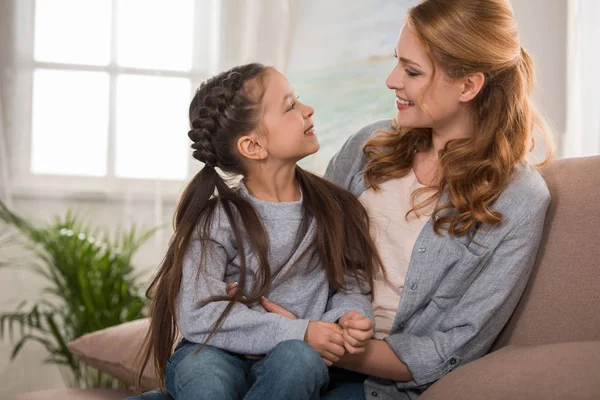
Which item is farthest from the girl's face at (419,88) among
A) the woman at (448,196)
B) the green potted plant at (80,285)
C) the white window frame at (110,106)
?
the white window frame at (110,106)

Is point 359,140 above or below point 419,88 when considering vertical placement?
below

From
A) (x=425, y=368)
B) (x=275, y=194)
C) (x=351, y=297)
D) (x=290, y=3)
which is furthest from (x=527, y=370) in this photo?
(x=290, y=3)

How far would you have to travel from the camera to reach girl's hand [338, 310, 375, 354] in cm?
157

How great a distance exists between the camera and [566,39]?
3.68 metres

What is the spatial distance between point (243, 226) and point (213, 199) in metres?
0.11

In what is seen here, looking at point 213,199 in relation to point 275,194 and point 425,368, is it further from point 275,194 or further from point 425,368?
point 425,368

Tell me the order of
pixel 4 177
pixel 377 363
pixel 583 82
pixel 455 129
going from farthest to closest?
1. pixel 583 82
2. pixel 4 177
3. pixel 455 129
4. pixel 377 363

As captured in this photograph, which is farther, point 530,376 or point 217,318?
point 217,318

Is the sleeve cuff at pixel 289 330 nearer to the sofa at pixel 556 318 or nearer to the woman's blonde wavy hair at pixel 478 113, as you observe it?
the sofa at pixel 556 318

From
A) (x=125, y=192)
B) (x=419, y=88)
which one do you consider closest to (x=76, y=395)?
(x=419, y=88)

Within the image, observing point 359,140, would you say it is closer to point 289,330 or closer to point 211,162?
point 211,162

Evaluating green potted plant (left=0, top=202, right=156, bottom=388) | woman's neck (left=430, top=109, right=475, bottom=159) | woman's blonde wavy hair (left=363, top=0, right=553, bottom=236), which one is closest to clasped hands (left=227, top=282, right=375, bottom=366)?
woman's blonde wavy hair (left=363, top=0, right=553, bottom=236)

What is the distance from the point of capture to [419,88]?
1.86 metres

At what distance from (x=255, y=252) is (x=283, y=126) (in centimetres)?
29
